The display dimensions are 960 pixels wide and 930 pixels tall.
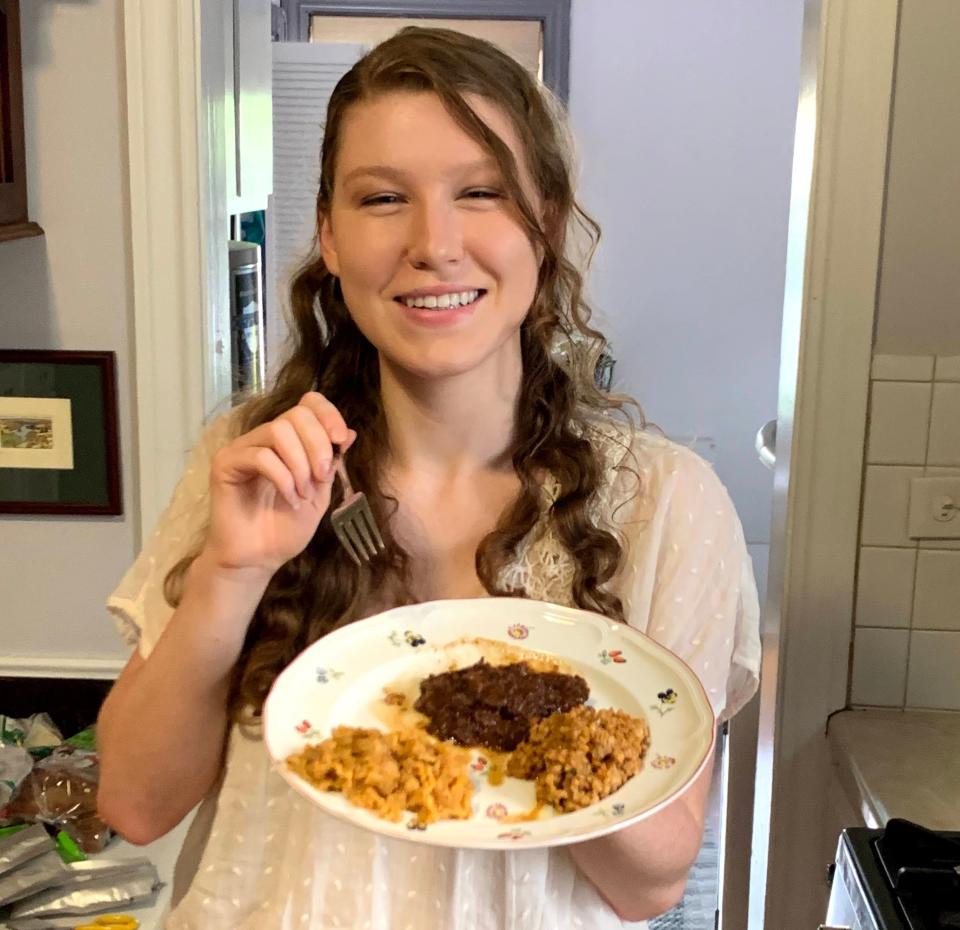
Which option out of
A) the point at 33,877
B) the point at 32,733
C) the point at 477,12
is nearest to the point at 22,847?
the point at 33,877

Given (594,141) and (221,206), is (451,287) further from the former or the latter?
(594,141)

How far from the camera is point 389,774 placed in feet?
2.61

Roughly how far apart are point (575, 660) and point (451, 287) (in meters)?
0.35

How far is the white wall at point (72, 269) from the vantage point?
1.61 m

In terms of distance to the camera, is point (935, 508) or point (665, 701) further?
point (935, 508)

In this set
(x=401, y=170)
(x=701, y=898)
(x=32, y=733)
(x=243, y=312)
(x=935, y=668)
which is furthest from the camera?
(x=701, y=898)

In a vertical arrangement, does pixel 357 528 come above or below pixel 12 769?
above

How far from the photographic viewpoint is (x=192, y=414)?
5.56ft

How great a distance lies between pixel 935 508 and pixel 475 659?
35.1 inches

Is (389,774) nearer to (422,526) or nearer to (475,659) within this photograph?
(475,659)

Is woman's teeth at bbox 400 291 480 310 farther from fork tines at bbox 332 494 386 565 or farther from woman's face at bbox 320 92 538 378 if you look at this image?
fork tines at bbox 332 494 386 565

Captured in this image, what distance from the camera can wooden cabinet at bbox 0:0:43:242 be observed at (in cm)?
155

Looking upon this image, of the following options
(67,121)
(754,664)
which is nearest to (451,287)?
(754,664)

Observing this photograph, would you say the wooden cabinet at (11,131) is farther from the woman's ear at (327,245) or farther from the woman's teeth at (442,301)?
the woman's teeth at (442,301)
